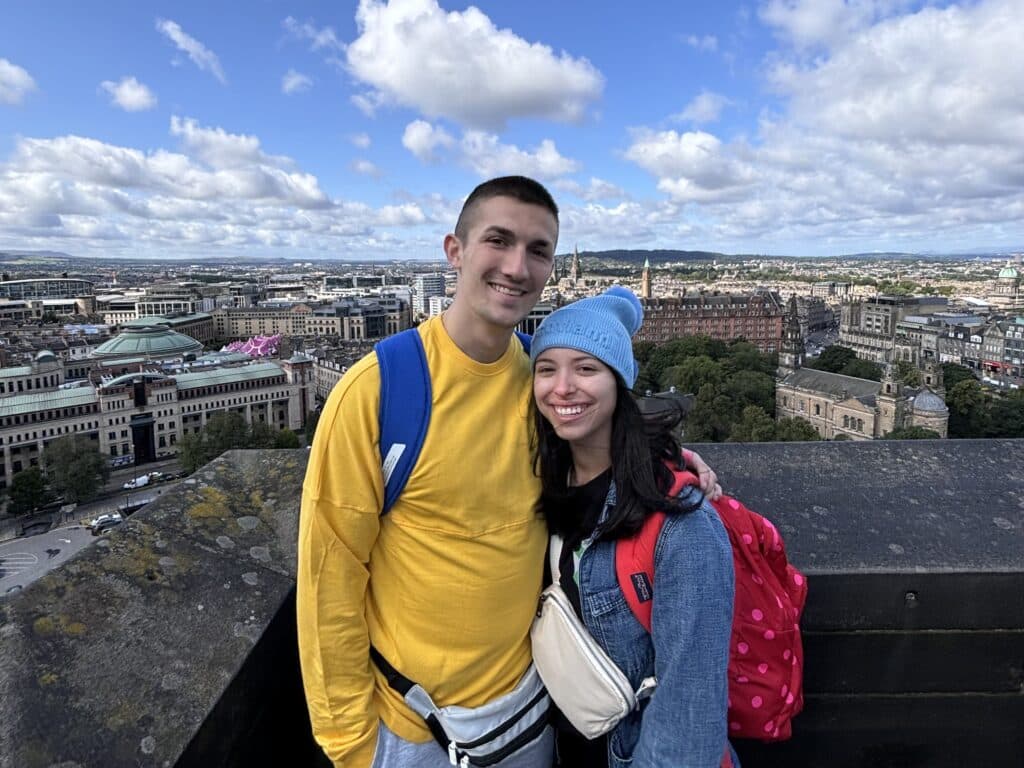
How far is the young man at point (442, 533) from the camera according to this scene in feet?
5.65

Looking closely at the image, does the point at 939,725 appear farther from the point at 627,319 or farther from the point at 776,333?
the point at 776,333

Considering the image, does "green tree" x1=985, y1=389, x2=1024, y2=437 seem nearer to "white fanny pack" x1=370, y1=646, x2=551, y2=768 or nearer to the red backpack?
the red backpack

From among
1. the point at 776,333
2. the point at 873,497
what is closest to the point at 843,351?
the point at 776,333

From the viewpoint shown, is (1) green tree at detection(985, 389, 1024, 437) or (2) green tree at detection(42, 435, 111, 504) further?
(1) green tree at detection(985, 389, 1024, 437)

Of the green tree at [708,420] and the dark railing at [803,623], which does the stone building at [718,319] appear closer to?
the green tree at [708,420]

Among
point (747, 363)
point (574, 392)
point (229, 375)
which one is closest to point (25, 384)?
point (229, 375)

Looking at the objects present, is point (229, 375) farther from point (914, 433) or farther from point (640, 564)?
point (640, 564)

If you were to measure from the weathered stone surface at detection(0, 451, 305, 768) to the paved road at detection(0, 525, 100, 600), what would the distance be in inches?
923

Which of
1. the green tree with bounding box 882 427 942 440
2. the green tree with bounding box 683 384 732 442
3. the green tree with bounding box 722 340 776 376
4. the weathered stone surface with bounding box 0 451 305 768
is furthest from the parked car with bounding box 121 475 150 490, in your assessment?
the green tree with bounding box 722 340 776 376

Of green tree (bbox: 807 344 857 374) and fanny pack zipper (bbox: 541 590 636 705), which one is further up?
fanny pack zipper (bbox: 541 590 636 705)

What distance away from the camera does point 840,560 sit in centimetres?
216

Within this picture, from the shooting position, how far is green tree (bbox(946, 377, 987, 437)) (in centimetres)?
3659

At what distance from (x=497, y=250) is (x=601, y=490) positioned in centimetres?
70

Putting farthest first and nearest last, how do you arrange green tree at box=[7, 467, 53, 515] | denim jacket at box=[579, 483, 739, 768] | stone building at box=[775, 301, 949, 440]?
stone building at box=[775, 301, 949, 440] < green tree at box=[7, 467, 53, 515] < denim jacket at box=[579, 483, 739, 768]
